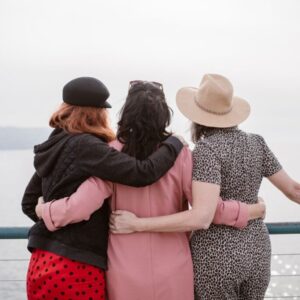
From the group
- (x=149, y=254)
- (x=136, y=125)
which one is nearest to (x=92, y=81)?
(x=136, y=125)

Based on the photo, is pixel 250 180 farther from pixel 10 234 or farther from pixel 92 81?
pixel 10 234

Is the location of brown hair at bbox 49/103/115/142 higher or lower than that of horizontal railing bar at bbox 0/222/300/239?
higher

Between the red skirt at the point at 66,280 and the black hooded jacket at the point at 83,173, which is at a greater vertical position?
the black hooded jacket at the point at 83,173

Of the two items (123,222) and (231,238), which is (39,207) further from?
(231,238)

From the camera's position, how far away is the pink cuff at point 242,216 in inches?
86.4

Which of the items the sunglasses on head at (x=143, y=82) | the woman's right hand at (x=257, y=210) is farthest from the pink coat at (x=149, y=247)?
the sunglasses on head at (x=143, y=82)

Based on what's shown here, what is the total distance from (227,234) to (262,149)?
1.25ft

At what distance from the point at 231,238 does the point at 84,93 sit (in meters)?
0.81

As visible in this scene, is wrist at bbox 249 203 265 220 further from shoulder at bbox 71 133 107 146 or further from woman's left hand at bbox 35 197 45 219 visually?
woman's left hand at bbox 35 197 45 219

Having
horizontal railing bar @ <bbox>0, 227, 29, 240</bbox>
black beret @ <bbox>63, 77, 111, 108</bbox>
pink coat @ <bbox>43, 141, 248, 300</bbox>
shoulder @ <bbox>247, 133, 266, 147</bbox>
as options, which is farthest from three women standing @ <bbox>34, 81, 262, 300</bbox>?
horizontal railing bar @ <bbox>0, 227, 29, 240</bbox>

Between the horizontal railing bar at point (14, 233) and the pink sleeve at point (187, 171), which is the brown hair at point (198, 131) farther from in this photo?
the horizontal railing bar at point (14, 233)

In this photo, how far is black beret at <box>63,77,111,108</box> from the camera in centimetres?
214

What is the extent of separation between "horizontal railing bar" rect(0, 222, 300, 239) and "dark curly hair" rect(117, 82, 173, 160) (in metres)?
0.91

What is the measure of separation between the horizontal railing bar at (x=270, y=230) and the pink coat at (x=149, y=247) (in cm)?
70
